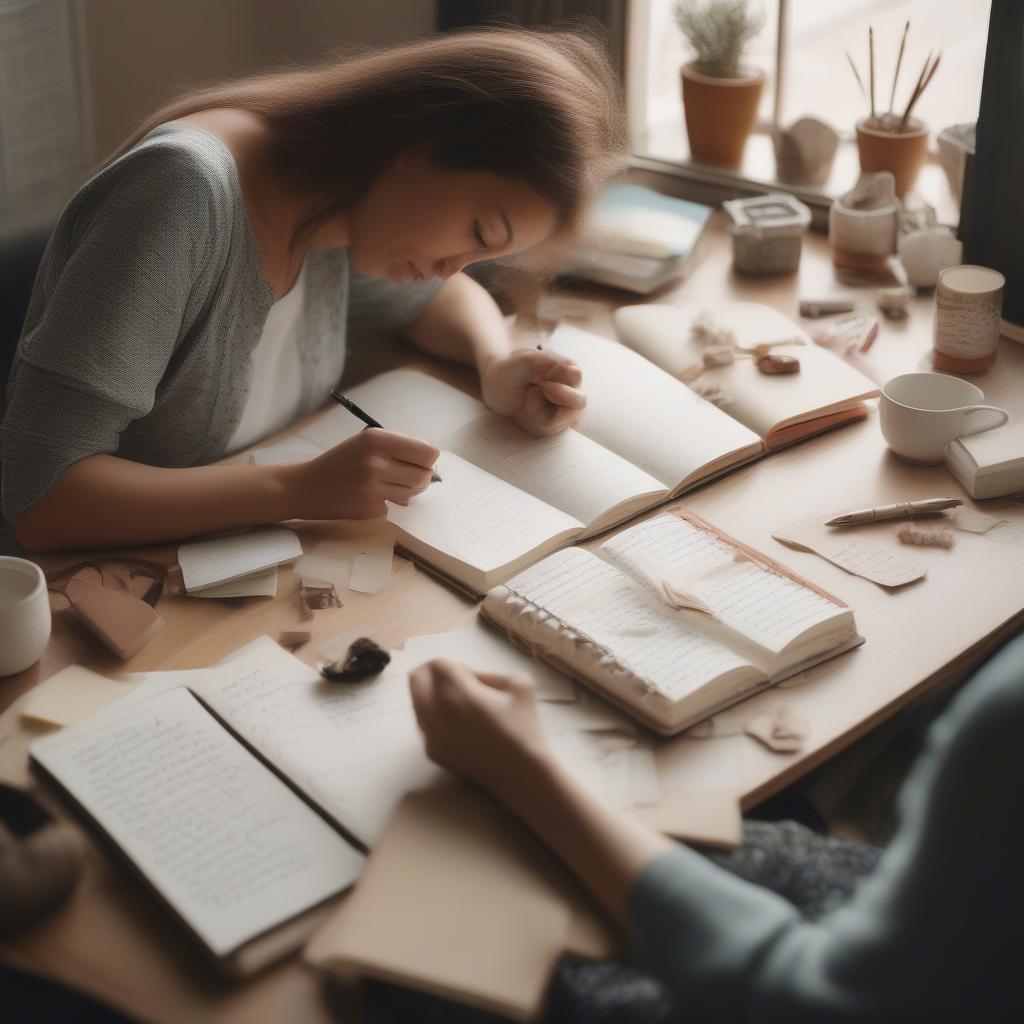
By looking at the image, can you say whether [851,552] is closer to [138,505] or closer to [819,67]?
[138,505]

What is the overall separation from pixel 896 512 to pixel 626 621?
0.39 meters

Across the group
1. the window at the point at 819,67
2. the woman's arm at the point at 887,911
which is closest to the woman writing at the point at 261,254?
the woman's arm at the point at 887,911

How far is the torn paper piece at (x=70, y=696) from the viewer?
1.07 metres

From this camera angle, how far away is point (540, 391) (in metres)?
1.50

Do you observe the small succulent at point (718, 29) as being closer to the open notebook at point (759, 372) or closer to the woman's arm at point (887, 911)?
the open notebook at point (759, 372)

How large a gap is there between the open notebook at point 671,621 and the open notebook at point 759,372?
0.30 metres

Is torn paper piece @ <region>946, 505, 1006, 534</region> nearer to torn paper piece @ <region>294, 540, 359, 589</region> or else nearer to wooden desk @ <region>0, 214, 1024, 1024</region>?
wooden desk @ <region>0, 214, 1024, 1024</region>

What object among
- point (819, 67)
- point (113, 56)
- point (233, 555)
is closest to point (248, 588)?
point (233, 555)

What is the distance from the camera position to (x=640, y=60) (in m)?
Answer: 2.32

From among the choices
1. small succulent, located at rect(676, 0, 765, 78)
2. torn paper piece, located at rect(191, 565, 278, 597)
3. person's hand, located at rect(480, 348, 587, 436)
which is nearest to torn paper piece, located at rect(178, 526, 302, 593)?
torn paper piece, located at rect(191, 565, 278, 597)

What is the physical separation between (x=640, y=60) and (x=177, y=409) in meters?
1.31

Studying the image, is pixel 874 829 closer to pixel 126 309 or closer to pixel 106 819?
pixel 106 819

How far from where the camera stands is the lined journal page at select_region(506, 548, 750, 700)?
1.08 meters

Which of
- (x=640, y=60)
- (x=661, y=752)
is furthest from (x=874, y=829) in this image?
(x=640, y=60)
